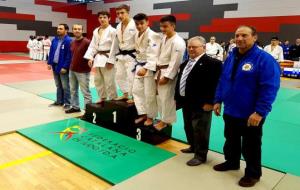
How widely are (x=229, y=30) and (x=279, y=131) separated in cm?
1035

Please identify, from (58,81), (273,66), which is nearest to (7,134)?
(58,81)

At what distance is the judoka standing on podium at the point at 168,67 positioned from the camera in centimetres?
329

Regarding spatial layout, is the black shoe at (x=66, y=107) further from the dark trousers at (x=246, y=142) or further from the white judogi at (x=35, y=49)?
the white judogi at (x=35, y=49)

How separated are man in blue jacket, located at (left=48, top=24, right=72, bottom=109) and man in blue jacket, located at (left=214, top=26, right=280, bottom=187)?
10.9 ft

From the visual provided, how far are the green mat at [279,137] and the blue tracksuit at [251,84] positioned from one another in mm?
1007

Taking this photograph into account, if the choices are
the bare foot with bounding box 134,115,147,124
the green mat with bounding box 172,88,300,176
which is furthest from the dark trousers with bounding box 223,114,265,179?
the bare foot with bounding box 134,115,147,124

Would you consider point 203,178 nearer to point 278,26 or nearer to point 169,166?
point 169,166

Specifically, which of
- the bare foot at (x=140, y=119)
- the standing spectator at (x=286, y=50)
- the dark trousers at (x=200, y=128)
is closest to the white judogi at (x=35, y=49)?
the standing spectator at (x=286, y=50)

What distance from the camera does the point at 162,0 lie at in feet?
54.2

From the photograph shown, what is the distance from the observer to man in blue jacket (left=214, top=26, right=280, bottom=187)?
7.47 feet

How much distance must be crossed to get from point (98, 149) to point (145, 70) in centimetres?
121

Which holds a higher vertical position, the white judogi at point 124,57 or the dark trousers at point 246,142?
the white judogi at point 124,57

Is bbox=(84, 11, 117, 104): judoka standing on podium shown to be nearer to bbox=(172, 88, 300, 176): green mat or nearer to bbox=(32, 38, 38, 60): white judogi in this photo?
bbox=(172, 88, 300, 176): green mat

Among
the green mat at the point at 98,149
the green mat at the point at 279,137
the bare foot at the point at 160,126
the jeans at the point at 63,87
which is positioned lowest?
the green mat at the point at 98,149
